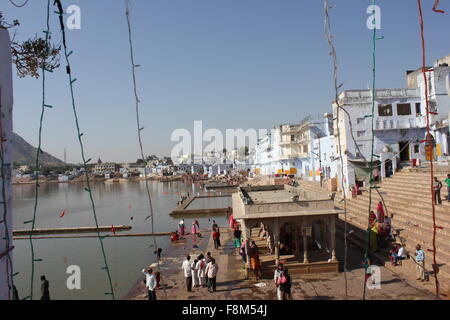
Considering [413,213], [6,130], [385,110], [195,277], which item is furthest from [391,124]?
[6,130]

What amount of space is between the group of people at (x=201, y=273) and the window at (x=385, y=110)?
20.1 meters

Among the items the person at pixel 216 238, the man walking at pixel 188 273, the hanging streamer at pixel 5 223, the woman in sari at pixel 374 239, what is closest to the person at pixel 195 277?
the man walking at pixel 188 273

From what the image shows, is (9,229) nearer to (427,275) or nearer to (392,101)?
(427,275)

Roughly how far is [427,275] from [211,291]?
21.0 feet

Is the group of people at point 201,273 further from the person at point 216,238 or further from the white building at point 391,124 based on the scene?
the white building at point 391,124

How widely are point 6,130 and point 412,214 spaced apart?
15.2m

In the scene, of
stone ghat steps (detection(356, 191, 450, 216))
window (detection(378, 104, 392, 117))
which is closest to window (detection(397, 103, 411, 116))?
window (detection(378, 104, 392, 117))

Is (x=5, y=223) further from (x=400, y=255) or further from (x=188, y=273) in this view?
(x=400, y=255)

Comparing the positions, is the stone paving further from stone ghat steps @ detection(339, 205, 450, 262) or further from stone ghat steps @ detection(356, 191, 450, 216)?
stone ghat steps @ detection(356, 191, 450, 216)

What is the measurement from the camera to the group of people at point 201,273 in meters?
11.1

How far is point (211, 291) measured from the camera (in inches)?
442

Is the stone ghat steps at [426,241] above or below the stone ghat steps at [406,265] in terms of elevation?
above

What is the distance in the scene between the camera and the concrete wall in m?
4.11

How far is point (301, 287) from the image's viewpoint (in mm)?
10758
